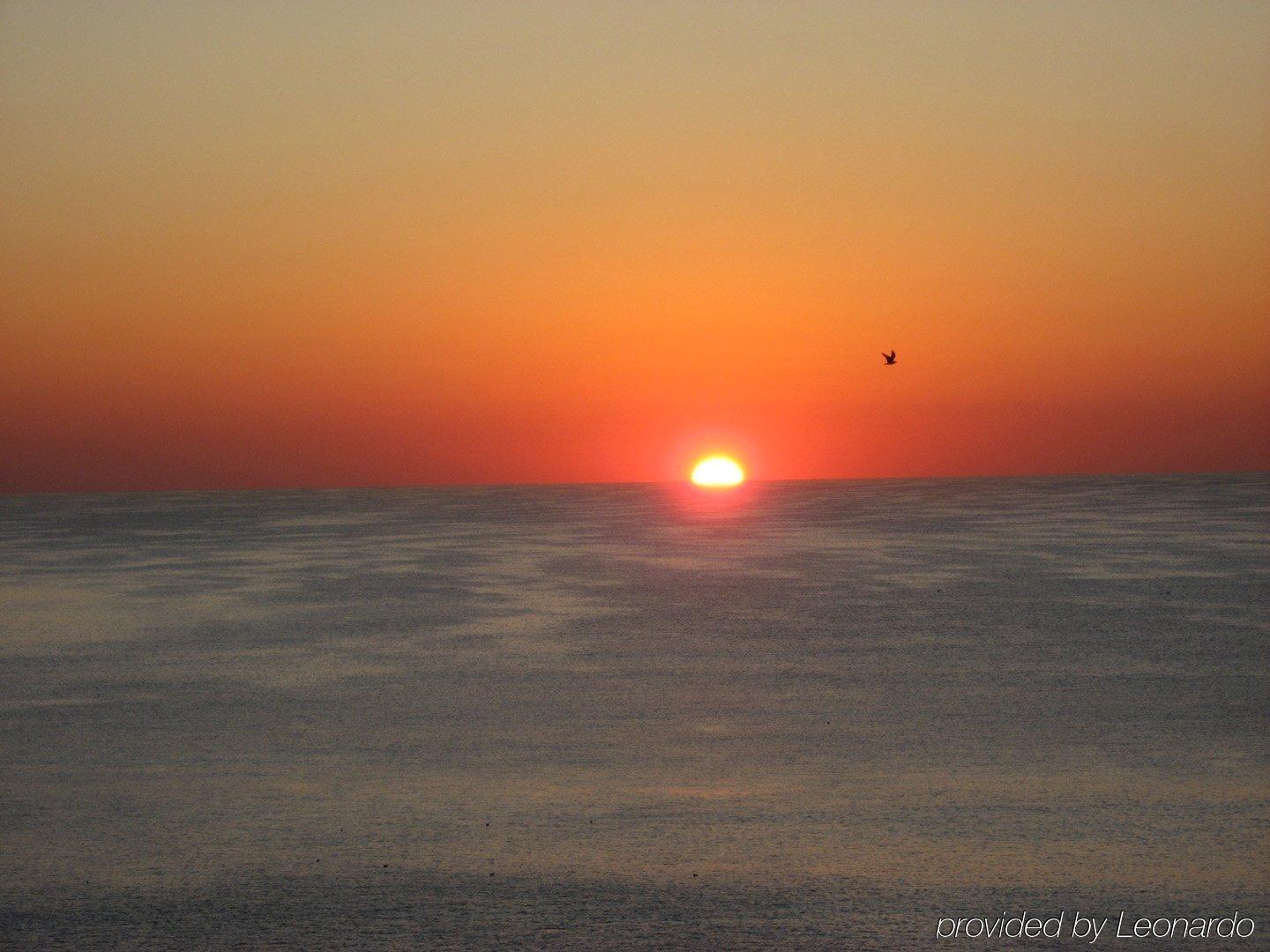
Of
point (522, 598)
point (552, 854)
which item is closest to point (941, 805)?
point (552, 854)

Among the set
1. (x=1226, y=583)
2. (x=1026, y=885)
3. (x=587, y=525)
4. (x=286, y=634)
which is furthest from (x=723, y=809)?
(x=587, y=525)

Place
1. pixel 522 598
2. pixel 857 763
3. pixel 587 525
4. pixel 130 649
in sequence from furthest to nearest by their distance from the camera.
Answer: pixel 587 525 < pixel 522 598 < pixel 130 649 < pixel 857 763

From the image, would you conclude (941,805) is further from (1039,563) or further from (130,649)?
(1039,563)

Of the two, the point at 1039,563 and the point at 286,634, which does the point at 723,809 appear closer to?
the point at 286,634

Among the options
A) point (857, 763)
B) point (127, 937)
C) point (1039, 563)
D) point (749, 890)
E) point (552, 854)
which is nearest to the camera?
point (127, 937)

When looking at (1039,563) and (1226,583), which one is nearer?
(1226,583)

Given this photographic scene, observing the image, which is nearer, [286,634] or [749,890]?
[749,890]
